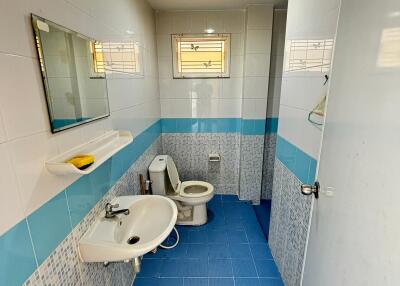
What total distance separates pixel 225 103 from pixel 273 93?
0.58 metres

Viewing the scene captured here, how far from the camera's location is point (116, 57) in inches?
60.4

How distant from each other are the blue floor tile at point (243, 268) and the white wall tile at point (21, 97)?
1795 mm

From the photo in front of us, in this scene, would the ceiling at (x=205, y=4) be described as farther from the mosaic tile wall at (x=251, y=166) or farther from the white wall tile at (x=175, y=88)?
the mosaic tile wall at (x=251, y=166)

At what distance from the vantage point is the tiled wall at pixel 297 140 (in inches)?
46.4

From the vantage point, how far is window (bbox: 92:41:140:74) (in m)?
1.28

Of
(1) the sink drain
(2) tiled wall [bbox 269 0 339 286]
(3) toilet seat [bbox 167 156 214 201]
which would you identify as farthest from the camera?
(3) toilet seat [bbox 167 156 214 201]

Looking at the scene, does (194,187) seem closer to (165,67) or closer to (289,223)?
(289,223)

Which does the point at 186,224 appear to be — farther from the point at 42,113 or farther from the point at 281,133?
the point at 42,113

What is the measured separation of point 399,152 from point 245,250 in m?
1.86

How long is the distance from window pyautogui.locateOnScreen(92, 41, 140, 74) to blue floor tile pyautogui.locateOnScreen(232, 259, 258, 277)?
1.83 m

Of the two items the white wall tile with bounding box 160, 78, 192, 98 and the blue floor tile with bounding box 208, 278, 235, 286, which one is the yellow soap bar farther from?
the white wall tile with bounding box 160, 78, 192, 98

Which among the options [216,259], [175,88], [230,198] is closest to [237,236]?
[216,259]

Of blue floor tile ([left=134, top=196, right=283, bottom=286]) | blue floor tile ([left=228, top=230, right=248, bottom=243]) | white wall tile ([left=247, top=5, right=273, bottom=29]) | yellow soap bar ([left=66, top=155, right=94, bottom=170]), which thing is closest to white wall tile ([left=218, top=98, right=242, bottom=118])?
white wall tile ([left=247, top=5, right=273, bottom=29])

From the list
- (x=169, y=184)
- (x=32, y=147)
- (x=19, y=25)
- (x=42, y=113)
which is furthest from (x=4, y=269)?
(x=169, y=184)
